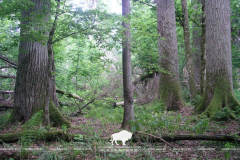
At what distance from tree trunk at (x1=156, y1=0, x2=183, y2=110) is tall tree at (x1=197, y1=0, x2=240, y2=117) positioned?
1483mm

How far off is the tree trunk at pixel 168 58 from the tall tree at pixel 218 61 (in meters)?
1.48

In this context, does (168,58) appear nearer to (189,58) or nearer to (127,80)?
(189,58)

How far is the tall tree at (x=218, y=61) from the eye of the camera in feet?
19.8

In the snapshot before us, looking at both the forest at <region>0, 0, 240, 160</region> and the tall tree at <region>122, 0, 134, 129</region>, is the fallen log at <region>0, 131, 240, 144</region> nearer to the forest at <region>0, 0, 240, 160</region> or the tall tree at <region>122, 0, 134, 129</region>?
the forest at <region>0, 0, 240, 160</region>

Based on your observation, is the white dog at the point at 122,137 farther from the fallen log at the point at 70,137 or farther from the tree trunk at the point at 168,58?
the tree trunk at the point at 168,58

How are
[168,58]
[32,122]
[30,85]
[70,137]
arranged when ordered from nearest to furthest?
[70,137], [32,122], [30,85], [168,58]

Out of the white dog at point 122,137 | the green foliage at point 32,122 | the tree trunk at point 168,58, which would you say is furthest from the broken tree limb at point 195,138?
the tree trunk at point 168,58

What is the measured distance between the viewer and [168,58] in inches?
328

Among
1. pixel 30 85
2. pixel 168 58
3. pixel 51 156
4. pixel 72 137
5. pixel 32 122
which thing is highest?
pixel 168 58

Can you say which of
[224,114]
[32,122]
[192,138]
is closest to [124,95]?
[192,138]

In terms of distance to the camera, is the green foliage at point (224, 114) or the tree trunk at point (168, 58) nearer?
the green foliage at point (224, 114)

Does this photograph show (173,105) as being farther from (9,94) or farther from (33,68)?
(9,94)

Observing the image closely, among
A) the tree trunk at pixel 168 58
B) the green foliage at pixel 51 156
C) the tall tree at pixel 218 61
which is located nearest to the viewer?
the green foliage at pixel 51 156

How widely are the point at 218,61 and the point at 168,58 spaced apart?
2362mm
